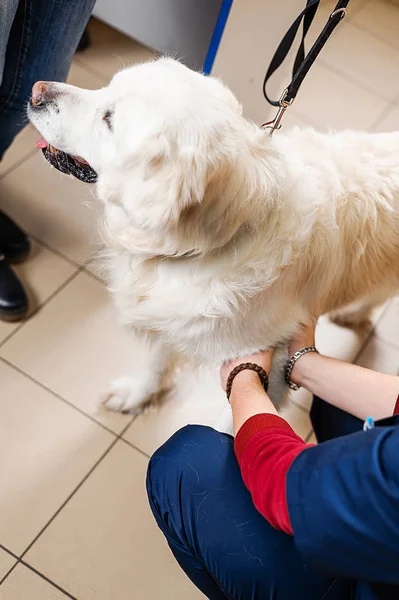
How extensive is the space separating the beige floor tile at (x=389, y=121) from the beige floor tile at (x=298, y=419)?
1.27 meters

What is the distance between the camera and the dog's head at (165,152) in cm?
85

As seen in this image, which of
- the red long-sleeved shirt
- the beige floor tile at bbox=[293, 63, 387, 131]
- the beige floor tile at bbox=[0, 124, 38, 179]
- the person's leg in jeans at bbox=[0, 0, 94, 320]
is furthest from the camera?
the beige floor tile at bbox=[293, 63, 387, 131]

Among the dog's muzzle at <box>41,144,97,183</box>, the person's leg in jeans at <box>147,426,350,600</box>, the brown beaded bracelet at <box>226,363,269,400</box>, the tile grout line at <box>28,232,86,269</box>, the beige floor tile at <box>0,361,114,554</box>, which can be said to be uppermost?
the dog's muzzle at <box>41,144,97,183</box>

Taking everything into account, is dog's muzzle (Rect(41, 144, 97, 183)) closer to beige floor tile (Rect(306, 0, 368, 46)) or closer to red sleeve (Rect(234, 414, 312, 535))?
red sleeve (Rect(234, 414, 312, 535))

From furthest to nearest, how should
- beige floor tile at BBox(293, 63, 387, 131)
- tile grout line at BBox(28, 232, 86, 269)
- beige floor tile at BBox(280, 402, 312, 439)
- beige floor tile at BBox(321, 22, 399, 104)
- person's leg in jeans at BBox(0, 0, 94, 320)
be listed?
1. beige floor tile at BBox(321, 22, 399, 104)
2. beige floor tile at BBox(293, 63, 387, 131)
3. tile grout line at BBox(28, 232, 86, 269)
4. beige floor tile at BBox(280, 402, 312, 439)
5. person's leg in jeans at BBox(0, 0, 94, 320)

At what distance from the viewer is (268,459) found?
2.71ft

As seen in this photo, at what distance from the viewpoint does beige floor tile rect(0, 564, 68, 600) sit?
46.4 inches

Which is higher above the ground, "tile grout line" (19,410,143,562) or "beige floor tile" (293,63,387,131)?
"beige floor tile" (293,63,387,131)

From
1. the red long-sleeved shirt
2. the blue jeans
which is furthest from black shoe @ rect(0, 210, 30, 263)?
the red long-sleeved shirt

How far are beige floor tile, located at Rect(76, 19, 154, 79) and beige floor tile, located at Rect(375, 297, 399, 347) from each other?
1.29m

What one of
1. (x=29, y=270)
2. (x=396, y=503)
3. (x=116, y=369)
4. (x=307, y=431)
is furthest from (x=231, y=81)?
(x=396, y=503)

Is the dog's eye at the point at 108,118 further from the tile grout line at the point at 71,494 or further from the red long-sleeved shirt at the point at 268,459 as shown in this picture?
the tile grout line at the point at 71,494

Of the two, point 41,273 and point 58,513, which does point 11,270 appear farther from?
point 58,513

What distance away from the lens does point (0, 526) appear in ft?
4.13
